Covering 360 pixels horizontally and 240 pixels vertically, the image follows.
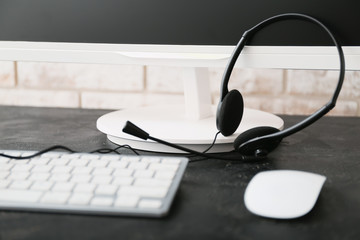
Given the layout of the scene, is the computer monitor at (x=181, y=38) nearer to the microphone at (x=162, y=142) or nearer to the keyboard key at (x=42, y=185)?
the microphone at (x=162, y=142)

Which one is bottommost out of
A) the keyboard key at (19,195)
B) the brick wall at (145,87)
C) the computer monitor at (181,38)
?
the brick wall at (145,87)

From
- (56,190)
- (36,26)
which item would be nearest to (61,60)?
(36,26)

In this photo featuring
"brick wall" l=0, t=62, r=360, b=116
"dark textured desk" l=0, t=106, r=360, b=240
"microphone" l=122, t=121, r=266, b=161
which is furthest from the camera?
"brick wall" l=0, t=62, r=360, b=116

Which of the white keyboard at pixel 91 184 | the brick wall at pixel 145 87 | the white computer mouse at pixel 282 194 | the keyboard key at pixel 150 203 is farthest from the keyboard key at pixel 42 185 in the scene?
the brick wall at pixel 145 87

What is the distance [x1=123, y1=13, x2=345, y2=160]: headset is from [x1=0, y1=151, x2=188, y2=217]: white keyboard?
7 centimetres

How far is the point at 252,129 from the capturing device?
63 cm

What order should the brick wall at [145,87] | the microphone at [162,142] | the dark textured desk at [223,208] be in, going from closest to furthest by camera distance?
the dark textured desk at [223,208] < the microphone at [162,142] < the brick wall at [145,87]

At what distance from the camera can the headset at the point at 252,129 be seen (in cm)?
57

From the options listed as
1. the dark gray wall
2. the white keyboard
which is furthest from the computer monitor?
the white keyboard

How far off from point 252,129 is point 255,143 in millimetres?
35

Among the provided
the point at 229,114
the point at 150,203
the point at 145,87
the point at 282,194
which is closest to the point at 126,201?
the point at 150,203

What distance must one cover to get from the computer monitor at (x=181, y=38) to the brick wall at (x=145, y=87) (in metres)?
0.30

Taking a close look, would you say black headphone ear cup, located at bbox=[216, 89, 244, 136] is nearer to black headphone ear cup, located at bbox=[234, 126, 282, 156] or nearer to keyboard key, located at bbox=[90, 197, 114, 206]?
black headphone ear cup, located at bbox=[234, 126, 282, 156]

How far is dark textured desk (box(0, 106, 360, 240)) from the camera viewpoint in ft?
1.29
